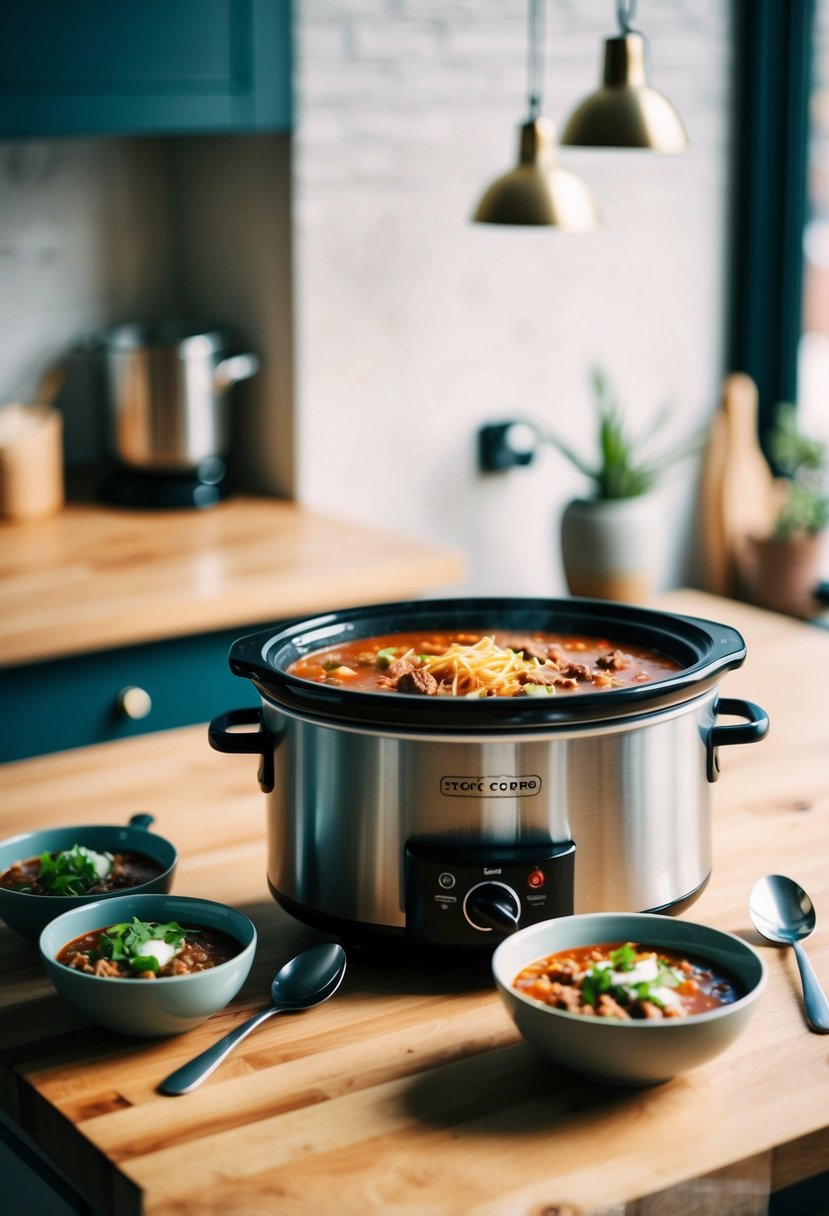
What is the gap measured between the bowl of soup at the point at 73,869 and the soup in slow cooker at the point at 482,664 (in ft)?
0.71

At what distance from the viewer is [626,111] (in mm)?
1835

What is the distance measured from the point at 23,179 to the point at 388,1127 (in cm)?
253

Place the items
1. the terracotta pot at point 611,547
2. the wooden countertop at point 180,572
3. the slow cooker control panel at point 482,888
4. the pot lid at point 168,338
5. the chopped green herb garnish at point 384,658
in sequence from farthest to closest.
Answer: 1. the pot lid at point 168,338
2. the terracotta pot at point 611,547
3. the wooden countertop at point 180,572
4. the chopped green herb garnish at point 384,658
5. the slow cooker control panel at point 482,888

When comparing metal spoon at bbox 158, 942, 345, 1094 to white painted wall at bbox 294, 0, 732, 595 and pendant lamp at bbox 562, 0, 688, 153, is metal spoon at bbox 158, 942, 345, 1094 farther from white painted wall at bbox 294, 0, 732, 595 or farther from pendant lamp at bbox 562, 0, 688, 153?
white painted wall at bbox 294, 0, 732, 595

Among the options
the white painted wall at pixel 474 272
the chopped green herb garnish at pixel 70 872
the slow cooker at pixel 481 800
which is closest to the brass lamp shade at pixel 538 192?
the slow cooker at pixel 481 800

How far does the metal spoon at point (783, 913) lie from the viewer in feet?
4.40

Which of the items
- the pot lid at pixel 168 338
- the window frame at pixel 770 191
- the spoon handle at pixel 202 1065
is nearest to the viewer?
the spoon handle at pixel 202 1065

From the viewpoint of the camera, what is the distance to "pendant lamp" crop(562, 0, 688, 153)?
1.83m

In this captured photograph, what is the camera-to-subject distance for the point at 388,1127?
3.56 ft

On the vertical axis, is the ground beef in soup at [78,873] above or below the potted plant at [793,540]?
above

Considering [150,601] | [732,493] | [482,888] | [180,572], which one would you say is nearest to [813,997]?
[482,888]

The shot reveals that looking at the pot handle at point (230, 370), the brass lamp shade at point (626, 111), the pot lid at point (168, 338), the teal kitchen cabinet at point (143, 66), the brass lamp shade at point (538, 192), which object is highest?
the teal kitchen cabinet at point (143, 66)

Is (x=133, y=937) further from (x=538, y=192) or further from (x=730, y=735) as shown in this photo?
(x=538, y=192)

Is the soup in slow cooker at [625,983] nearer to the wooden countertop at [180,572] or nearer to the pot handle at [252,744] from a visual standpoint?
the pot handle at [252,744]
